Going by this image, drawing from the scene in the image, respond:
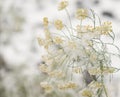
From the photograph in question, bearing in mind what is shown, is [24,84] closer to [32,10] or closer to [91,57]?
[32,10]

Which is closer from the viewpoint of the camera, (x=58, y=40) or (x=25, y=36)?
(x=58, y=40)

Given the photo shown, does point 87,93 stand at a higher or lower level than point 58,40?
lower

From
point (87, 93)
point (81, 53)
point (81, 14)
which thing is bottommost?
point (87, 93)

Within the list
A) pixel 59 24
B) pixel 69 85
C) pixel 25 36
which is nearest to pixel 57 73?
Result: pixel 69 85

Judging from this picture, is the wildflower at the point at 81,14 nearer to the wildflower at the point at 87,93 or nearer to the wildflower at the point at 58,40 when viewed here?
the wildflower at the point at 58,40

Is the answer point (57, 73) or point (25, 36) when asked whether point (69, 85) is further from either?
point (25, 36)

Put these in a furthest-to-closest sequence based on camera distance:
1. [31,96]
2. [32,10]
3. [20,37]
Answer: [32,10] → [20,37] → [31,96]

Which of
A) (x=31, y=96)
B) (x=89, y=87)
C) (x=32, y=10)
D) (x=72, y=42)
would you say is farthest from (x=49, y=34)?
(x=32, y=10)

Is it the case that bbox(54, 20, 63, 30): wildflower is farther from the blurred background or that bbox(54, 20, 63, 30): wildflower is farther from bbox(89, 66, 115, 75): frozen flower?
the blurred background

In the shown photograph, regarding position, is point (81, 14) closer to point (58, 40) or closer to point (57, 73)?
point (58, 40)
